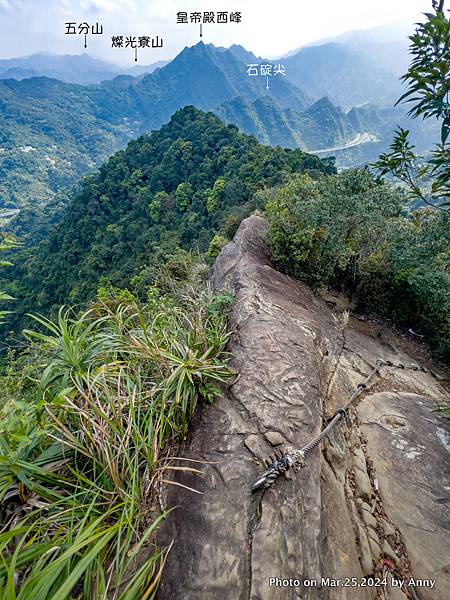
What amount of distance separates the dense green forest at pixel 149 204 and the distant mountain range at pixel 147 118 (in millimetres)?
39791

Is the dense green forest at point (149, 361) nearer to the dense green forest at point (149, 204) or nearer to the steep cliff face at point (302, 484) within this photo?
the steep cliff face at point (302, 484)

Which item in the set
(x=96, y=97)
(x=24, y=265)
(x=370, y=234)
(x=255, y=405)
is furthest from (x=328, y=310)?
(x=96, y=97)

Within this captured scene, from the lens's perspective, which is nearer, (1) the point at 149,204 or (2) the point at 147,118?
(1) the point at 149,204

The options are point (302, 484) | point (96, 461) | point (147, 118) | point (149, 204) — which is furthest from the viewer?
point (147, 118)

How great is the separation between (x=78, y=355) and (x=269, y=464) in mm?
1585

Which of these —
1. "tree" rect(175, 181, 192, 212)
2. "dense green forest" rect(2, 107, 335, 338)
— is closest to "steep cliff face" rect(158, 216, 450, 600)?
"dense green forest" rect(2, 107, 335, 338)

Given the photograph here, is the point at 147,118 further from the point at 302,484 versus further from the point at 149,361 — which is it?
the point at 302,484

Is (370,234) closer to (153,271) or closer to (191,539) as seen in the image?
(191,539)

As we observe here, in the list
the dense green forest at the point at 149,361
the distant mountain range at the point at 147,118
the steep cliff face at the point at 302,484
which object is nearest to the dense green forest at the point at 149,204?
the dense green forest at the point at 149,361

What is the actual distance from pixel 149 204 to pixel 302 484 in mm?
34194

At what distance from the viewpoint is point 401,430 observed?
309 cm

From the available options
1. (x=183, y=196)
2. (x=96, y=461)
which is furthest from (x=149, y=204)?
(x=96, y=461)

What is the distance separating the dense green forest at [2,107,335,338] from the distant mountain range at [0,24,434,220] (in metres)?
39.8

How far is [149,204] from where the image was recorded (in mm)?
33312
